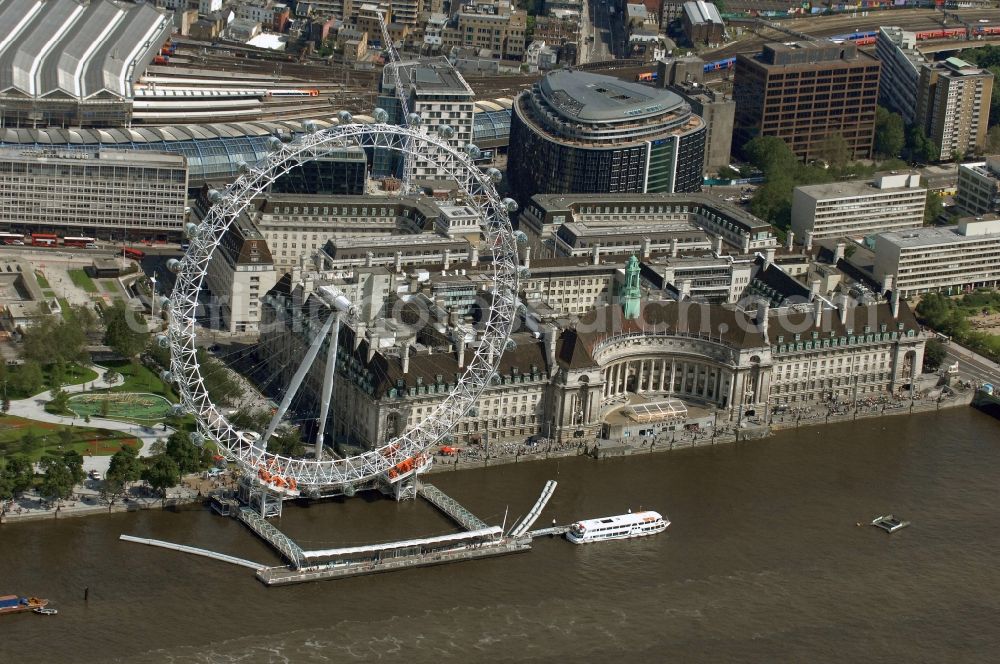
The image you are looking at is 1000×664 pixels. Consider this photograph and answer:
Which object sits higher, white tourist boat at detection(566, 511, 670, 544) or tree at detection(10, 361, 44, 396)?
tree at detection(10, 361, 44, 396)

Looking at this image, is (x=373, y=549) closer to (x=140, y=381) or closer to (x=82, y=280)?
(x=140, y=381)

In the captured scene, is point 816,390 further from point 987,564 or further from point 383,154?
point 383,154

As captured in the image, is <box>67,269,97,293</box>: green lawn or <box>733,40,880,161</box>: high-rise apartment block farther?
<box>733,40,880,161</box>: high-rise apartment block

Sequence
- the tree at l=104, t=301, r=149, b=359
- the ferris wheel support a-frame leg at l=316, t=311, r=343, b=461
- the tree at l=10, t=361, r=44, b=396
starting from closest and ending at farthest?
1. the ferris wheel support a-frame leg at l=316, t=311, r=343, b=461
2. the tree at l=10, t=361, r=44, b=396
3. the tree at l=104, t=301, r=149, b=359

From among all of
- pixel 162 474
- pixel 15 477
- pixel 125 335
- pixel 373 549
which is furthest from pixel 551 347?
pixel 15 477

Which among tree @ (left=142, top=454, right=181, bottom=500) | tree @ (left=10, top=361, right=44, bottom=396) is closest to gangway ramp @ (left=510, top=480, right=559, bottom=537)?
tree @ (left=142, top=454, right=181, bottom=500)

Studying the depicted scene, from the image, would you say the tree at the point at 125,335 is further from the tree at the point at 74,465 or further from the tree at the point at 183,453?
the tree at the point at 74,465

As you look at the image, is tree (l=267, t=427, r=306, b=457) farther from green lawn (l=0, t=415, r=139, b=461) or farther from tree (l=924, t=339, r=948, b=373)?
tree (l=924, t=339, r=948, b=373)

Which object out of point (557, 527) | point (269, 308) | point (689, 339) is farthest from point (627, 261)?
point (557, 527)
